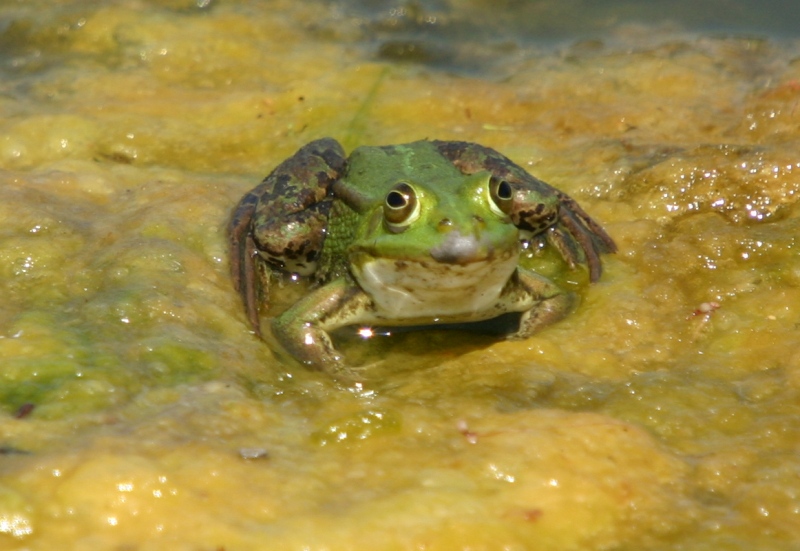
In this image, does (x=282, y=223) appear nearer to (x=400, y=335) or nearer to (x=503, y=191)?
(x=400, y=335)

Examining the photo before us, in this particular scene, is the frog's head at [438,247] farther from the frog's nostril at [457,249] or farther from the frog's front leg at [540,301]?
the frog's front leg at [540,301]

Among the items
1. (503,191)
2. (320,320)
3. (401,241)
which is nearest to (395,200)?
(401,241)

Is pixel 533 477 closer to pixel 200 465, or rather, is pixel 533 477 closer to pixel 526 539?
pixel 526 539

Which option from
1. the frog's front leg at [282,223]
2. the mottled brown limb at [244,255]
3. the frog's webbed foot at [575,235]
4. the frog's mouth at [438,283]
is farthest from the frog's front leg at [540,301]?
the mottled brown limb at [244,255]

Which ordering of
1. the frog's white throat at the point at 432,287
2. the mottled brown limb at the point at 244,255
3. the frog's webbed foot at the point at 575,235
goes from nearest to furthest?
1. the frog's white throat at the point at 432,287
2. the mottled brown limb at the point at 244,255
3. the frog's webbed foot at the point at 575,235

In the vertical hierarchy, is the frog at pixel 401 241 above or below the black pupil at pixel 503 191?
below

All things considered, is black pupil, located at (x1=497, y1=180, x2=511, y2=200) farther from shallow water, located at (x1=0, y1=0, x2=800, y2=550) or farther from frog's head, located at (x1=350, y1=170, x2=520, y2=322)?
shallow water, located at (x1=0, y1=0, x2=800, y2=550)

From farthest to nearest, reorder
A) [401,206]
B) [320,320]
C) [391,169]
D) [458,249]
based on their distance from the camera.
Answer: [391,169]
[320,320]
[401,206]
[458,249]
